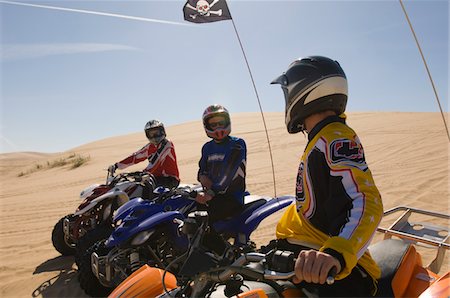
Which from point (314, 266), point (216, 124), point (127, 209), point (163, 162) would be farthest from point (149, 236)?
point (314, 266)

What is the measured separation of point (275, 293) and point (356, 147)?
75cm

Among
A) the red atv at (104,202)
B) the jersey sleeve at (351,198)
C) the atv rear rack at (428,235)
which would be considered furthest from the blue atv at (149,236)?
the jersey sleeve at (351,198)

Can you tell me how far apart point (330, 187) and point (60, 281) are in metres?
4.62

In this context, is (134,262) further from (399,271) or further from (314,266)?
(314,266)

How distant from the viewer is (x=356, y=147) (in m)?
1.74

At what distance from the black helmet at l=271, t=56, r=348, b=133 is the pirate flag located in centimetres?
614

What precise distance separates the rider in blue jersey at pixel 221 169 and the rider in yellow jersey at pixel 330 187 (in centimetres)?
237

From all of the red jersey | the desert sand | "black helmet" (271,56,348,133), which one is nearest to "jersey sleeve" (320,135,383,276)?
"black helmet" (271,56,348,133)

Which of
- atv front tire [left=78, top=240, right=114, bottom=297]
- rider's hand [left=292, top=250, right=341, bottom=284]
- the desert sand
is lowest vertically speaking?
the desert sand

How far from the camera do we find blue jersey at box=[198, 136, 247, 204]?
15.0 feet

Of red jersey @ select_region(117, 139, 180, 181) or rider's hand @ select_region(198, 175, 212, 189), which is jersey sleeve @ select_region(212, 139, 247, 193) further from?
red jersey @ select_region(117, 139, 180, 181)

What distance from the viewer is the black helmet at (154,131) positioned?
623 cm

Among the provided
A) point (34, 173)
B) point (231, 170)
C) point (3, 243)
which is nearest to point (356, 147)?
point (231, 170)

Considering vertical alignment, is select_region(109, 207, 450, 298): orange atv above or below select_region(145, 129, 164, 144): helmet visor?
below
